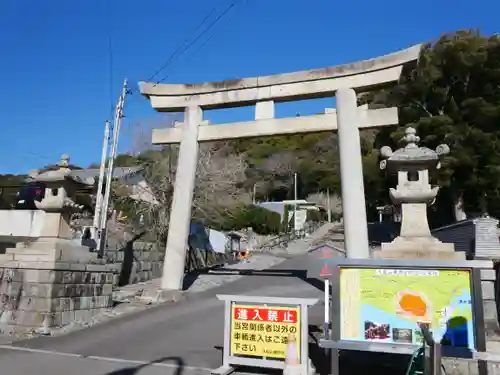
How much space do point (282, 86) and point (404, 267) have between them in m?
8.73

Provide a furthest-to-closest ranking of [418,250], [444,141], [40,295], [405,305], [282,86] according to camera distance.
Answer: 1. [444,141]
2. [282,86]
3. [40,295]
4. [418,250]
5. [405,305]

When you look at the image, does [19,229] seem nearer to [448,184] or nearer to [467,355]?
[467,355]

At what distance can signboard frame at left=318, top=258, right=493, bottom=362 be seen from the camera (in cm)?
484

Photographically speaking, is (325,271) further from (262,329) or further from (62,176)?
(62,176)

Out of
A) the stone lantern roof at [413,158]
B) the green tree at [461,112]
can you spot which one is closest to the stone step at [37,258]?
the stone lantern roof at [413,158]

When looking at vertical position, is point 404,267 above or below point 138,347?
above

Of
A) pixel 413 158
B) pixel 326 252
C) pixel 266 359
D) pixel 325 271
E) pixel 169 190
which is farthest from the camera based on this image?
pixel 169 190

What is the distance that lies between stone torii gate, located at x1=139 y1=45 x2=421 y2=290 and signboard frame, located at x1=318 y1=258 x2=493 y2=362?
18.2 ft

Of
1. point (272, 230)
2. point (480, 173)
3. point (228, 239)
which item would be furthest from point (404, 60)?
Result: point (272, 230)

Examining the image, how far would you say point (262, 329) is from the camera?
5.91 meters

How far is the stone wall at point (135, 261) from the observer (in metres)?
15.8

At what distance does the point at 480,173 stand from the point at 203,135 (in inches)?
617

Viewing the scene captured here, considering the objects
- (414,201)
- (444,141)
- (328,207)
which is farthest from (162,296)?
(328,207)

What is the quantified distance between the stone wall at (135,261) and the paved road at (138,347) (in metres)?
4.90
